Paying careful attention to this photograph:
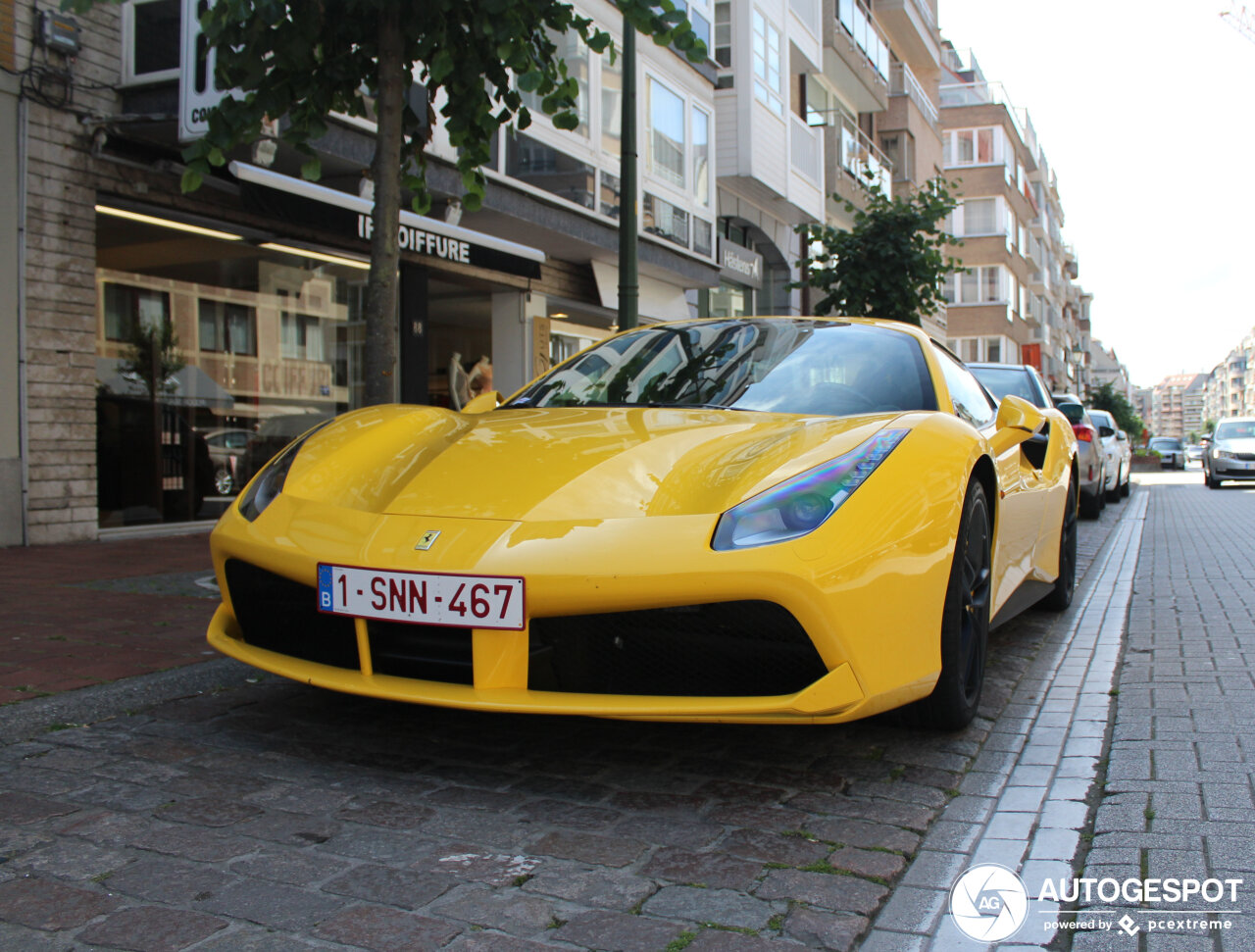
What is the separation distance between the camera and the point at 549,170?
42.2 feet

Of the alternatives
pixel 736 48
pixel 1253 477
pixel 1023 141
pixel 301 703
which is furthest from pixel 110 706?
pixel 1023 141

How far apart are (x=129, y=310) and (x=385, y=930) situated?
27.5 ft

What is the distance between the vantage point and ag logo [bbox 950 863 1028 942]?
1927mm

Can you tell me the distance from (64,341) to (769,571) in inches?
305

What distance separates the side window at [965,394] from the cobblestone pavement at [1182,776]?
109cm

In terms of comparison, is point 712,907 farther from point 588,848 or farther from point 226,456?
point 226,456

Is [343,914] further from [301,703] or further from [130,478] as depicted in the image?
[130,478]

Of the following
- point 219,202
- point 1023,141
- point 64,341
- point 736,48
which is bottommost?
point 64,341

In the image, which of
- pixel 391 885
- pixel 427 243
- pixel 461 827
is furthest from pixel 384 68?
pixel 391 885

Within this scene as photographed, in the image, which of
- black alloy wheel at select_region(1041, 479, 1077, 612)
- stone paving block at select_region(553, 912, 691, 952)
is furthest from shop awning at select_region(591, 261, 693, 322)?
stone paving block at select_region(553, 912, 691, 952)

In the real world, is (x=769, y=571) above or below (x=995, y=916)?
above

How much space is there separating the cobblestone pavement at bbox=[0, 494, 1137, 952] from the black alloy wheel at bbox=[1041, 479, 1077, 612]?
7.22 feet

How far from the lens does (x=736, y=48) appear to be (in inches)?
748

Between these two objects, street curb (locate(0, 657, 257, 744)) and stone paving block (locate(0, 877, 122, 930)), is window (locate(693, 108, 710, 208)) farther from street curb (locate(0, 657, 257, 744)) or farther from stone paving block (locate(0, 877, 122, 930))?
stone paving block (locate(0, 877, 122, 930))
